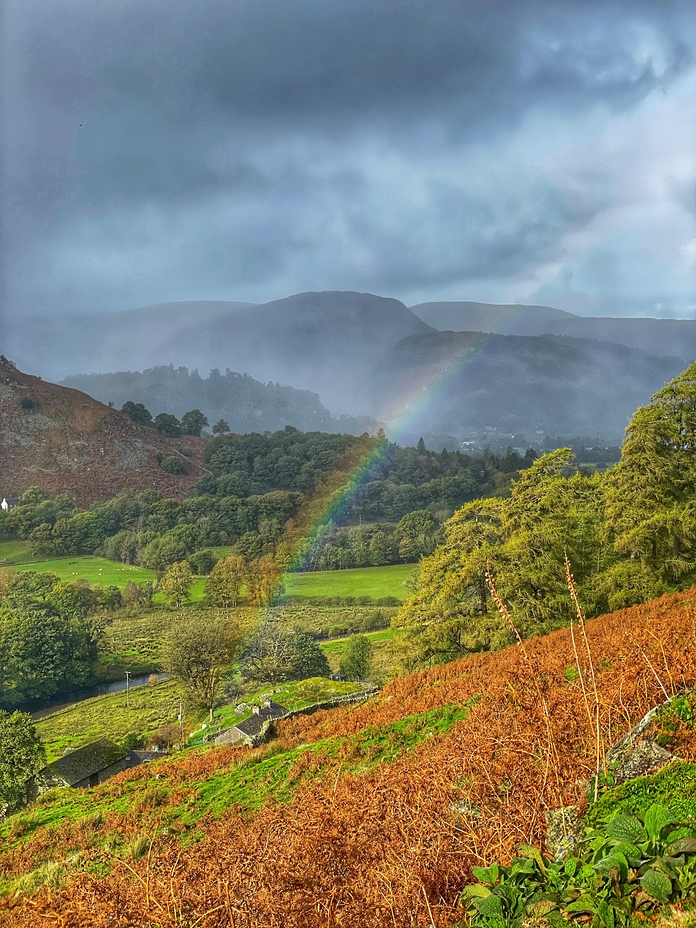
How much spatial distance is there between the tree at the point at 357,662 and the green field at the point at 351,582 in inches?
1059

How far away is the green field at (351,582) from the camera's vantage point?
77875mm

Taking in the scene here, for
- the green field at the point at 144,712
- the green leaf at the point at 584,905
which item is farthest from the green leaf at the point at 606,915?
the green field at the point at 144,712

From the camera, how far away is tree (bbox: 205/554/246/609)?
77.2m

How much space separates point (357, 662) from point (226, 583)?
37.8m

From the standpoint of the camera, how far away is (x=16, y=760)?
80.3ft

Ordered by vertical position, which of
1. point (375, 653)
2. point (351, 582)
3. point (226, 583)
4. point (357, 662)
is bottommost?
point (351, 582)

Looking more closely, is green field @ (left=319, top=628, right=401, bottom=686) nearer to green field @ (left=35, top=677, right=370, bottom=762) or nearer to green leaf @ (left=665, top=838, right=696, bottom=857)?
green field @ (left=35, top=677, right=370, bottom=762)

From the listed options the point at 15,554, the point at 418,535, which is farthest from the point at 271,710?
the point at 15,554

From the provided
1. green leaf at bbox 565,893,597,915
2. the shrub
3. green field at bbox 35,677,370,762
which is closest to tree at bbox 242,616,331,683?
green field at bbox 35,677,370,762

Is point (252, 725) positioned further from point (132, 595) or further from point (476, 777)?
point (132, 595)

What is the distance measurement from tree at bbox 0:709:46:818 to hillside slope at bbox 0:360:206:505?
120630mm

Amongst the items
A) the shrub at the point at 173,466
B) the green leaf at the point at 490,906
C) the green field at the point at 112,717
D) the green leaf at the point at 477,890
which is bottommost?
the green field at the point at 112,717

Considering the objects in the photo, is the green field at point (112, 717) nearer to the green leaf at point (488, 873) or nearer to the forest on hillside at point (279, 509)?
the green leaf at point (488, 873)

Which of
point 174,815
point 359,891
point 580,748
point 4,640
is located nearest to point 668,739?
point 580,748
